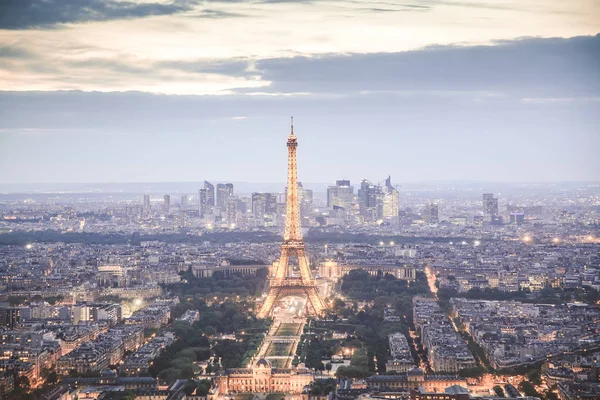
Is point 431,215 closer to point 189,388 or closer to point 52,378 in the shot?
point 52,378

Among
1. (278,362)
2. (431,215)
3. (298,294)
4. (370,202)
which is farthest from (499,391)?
(370,202)

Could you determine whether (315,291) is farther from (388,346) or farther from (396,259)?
(396,259)

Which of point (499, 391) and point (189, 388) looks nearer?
point (499, 391)

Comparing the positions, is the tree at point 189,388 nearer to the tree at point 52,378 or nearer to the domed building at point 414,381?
the tree at point 52,378

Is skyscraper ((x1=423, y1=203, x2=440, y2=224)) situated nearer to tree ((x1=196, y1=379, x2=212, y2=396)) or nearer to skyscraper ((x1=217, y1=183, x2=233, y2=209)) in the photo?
skyscraper ((x1=217, y1=183, x2=233, y2=209))

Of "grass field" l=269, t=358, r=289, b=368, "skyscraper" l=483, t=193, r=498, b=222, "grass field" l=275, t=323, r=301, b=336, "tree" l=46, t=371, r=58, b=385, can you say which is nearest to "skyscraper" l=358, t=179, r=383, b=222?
"skyscraper" l=483, t=193, r=498, b=222

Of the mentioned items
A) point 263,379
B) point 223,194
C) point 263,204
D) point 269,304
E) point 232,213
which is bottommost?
point 263,379

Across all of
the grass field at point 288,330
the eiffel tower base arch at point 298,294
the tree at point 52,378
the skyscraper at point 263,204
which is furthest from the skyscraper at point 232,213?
the tree at point 52,378
